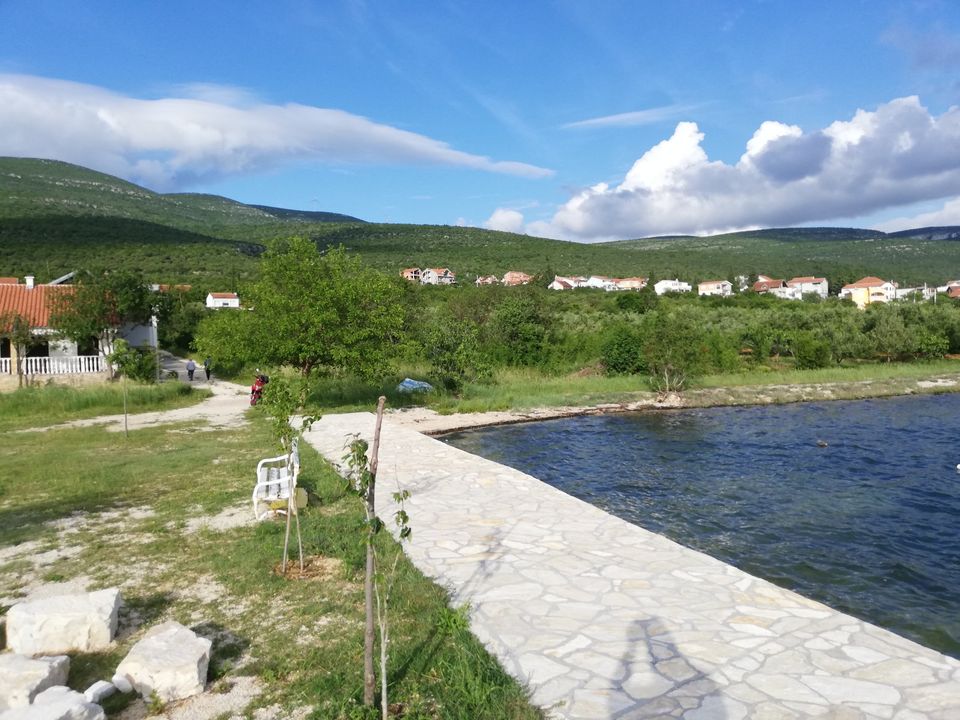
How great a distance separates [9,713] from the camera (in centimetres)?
348

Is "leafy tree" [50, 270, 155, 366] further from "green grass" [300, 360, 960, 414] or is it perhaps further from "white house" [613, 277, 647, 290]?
"white house" [613, 277, 647, 290]

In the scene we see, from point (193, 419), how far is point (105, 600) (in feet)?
42.2

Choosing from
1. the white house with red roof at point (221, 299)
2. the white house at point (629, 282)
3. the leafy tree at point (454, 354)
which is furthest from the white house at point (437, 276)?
the leafy tree at point (454, 354)

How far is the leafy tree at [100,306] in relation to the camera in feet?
79.7

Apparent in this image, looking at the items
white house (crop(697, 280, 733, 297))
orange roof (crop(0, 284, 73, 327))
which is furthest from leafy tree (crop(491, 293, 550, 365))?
white house (crop(697, 280, 733, 297))

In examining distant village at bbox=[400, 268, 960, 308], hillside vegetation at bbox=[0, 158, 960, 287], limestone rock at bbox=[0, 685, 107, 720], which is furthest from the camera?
distant village at bbox=[400, 268, 960, 308]

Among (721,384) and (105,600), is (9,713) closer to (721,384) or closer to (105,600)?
(105,600)

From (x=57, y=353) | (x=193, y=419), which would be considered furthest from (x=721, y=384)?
(x=57, y=353)

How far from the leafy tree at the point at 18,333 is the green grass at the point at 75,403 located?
138 inches

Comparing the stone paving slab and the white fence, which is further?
the white fence

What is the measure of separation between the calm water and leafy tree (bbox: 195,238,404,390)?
360 cm

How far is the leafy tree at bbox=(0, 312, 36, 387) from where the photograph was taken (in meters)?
22.6

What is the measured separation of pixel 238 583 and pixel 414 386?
16.2 metres

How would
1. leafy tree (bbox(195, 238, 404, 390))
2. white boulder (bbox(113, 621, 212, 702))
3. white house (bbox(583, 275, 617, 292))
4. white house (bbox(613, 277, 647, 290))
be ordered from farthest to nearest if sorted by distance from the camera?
white house (bbox(583, 275, 617, 292)) → white house (bbox(613, 277, 647, 290)) → leafy tree (bbox(195, 238, 404, 390)) → white boulder (bbox(113, 621, 212, 702))
